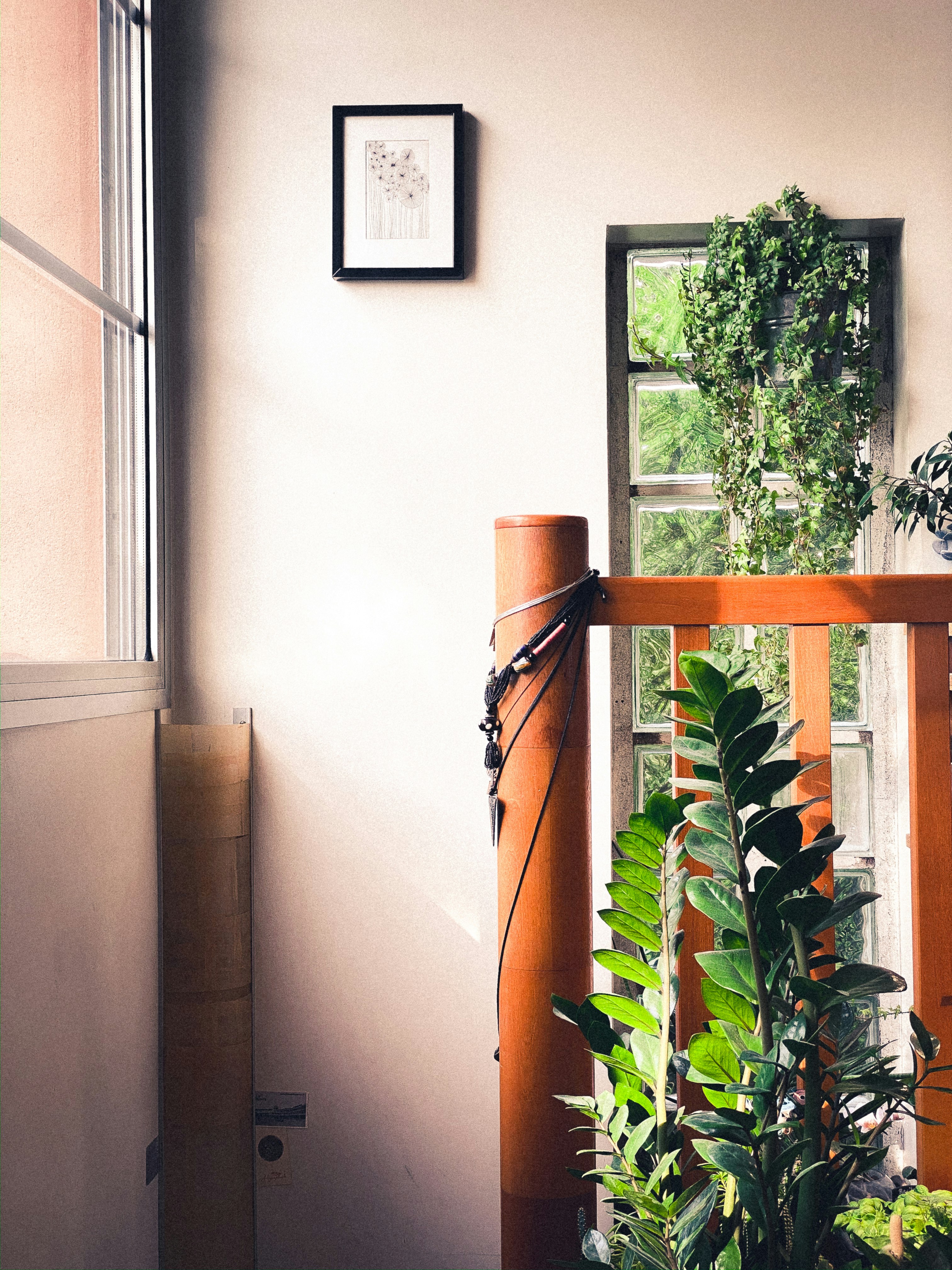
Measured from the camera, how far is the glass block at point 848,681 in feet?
6.23

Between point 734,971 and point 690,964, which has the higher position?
point 734,971

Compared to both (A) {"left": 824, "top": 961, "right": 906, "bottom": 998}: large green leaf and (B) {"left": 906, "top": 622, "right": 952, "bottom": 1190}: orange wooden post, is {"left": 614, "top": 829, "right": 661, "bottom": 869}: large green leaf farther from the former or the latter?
(B) {"left": 906, "top": 622, "right": 952, "bottom": 1190}: orange wooden post

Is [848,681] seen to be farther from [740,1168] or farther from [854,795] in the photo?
[740,1168]

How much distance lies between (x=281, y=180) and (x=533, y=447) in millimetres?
756

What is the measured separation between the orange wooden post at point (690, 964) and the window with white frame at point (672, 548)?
793 millimetres

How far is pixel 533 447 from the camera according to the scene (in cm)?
180

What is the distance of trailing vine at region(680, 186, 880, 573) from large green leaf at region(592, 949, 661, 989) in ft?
3.43

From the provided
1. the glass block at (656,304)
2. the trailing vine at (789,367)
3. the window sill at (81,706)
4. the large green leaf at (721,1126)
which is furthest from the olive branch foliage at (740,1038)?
the glass block at (656,304)

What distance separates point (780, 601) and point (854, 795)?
3.52 feet

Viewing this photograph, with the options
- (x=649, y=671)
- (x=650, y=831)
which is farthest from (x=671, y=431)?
(x=650, y=831)

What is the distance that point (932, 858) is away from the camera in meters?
1.02

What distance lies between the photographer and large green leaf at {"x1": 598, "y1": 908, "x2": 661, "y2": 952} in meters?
0.87

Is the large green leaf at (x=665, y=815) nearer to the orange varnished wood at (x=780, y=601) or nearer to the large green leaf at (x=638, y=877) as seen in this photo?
the large green leaf at (x=638, y=877)

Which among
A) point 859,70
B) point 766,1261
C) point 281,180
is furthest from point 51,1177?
point 859,70
